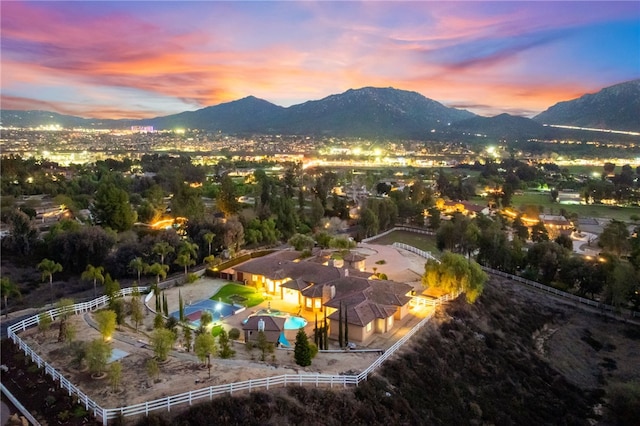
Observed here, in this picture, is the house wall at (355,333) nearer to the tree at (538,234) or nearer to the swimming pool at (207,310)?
the swimming pool at (207,310)

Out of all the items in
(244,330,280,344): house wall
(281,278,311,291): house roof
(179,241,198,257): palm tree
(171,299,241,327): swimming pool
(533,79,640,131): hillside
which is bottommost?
(171,299,241,327): swimming pool

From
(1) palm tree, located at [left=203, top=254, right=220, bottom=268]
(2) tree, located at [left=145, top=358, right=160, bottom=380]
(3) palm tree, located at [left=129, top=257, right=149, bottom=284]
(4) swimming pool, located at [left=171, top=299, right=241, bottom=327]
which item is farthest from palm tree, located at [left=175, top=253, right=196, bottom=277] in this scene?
(2) tree, located at [left=145, top=358, right=160, bottom=380]

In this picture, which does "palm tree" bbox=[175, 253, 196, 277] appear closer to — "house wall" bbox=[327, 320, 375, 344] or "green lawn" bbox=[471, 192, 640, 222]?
"house wall" bbox=[327, 320, 375, 344]

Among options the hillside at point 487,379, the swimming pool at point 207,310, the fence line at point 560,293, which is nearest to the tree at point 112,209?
the swimming pool at point 207,310

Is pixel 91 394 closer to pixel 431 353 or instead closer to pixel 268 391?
pixel 268 391

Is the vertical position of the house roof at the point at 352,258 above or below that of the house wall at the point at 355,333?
above

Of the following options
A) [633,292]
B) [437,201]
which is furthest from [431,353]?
[437,201]
